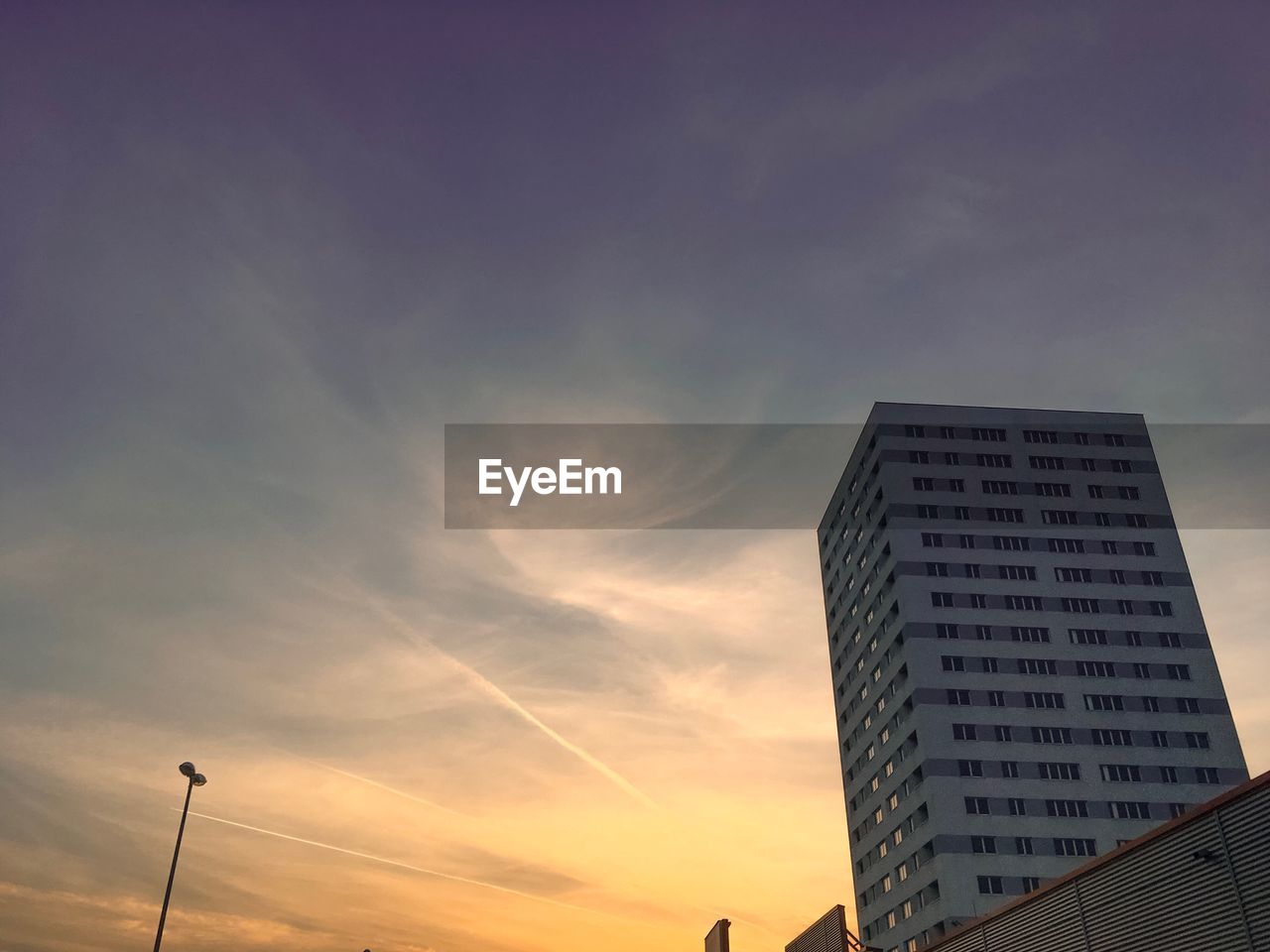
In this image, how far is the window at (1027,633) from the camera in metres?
110

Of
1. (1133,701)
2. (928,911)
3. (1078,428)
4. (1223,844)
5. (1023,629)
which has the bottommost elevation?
(1223,844)

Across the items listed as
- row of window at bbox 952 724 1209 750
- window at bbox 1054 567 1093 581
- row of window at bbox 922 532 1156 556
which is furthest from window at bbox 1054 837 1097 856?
row of window at bbox 922 532 1156 556

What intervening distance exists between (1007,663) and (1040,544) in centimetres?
1689

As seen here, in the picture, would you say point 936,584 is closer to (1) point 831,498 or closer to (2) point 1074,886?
(1) point 831,498

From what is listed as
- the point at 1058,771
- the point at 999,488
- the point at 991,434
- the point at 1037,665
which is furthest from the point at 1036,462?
the point at 1058,771

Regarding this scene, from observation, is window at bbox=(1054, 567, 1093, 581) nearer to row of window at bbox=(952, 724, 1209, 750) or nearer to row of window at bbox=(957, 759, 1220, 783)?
row of window at bbox=(952, 724, 1209, 750)

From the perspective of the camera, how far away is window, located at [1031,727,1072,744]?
10322cm

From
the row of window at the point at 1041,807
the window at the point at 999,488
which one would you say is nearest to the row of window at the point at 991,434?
the window at the point at 999,488

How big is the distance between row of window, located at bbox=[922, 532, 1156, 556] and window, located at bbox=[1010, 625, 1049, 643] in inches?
383

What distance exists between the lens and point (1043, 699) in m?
106

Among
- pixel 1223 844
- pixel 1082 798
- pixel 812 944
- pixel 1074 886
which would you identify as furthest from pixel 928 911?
pixel 1223 844

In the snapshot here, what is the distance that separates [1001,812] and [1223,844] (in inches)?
3385

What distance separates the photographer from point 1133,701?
106688 millimetres

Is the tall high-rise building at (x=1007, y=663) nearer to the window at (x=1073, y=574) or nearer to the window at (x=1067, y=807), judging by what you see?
the window at (x=1067, y=807)
